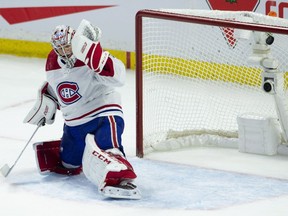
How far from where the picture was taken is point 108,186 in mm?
4094

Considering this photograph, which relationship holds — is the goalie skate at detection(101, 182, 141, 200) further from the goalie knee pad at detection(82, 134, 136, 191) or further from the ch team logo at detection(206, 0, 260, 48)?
the ch team logo at detection(206, 0, 260, 48)

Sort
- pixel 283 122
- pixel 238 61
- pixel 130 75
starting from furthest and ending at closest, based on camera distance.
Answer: pixel 130 75, pixel 238 61, pixel 283 122

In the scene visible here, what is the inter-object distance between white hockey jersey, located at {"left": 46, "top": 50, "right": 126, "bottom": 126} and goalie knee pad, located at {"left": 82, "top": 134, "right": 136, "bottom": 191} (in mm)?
146

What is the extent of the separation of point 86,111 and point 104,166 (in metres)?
0.36

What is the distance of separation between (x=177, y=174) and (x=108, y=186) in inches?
20.3

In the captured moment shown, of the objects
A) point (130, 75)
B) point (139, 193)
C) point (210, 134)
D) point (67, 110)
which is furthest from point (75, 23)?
point (139, 193)

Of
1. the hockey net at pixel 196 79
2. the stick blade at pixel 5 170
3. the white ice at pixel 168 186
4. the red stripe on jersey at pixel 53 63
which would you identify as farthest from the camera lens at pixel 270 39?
the stick blade at pixel 5 170

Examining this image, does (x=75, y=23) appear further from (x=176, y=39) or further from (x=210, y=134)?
(x=210, y=134)

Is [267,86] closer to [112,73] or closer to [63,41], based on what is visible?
[112,73]

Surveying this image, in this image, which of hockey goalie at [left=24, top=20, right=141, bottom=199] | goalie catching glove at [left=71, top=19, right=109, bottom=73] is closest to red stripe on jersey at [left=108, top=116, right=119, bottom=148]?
hockey goalie at [left=24, top=20, right=141, bottom=199]

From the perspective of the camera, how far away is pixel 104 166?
4.12 metres

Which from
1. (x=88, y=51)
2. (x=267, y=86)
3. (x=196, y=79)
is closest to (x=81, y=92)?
(x=88, y=51)

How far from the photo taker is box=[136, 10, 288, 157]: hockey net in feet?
15.6

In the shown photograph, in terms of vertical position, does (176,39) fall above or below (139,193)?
above
